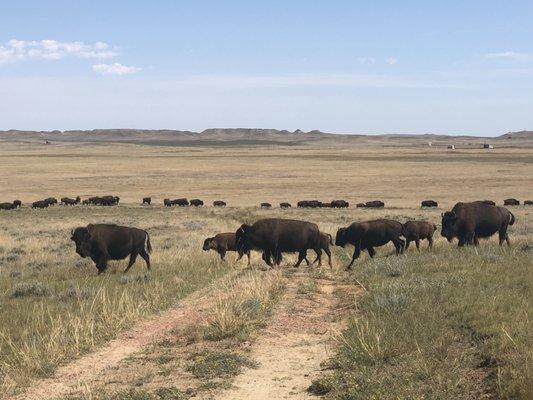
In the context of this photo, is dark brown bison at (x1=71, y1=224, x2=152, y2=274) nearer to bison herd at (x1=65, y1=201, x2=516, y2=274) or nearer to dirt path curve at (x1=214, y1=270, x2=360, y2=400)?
bison herd at (x1=65, y1=201, x2=516, y2=274)

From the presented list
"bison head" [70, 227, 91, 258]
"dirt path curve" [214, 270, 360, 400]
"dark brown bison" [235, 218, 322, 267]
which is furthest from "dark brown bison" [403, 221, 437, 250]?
"bison head" [70, 227, 91, 258]

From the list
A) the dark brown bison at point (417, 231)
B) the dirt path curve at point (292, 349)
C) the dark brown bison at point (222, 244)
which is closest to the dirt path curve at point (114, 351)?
the dirt path curve at point (292, 349)

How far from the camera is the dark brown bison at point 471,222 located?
A: 19.8m

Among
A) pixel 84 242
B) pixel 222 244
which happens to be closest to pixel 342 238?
pixel 222 244

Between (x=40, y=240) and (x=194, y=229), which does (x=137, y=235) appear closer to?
(x=40, y=240)

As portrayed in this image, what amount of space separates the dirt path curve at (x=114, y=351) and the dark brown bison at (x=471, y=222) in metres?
10.1

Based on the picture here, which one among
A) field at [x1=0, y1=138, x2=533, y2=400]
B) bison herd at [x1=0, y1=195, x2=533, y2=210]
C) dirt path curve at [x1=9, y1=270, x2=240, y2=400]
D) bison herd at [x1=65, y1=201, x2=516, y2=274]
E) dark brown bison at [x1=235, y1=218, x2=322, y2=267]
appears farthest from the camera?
bison herd at [x1=0, y1=195, x2=533, y2=210]

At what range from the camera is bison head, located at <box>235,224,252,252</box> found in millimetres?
18016

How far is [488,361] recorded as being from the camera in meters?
7.11

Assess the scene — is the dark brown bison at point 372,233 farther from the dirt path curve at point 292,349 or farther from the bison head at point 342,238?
the dirt path curve at point 292,349

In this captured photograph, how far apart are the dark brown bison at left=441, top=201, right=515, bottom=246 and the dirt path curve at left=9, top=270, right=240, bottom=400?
10132 mm

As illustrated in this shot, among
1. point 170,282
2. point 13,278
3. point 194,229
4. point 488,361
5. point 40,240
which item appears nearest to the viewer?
point 488,361

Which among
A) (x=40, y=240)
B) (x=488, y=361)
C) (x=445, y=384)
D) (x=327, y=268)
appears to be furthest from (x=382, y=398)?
(x=40, y=240)

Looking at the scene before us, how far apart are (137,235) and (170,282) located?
3.58m
